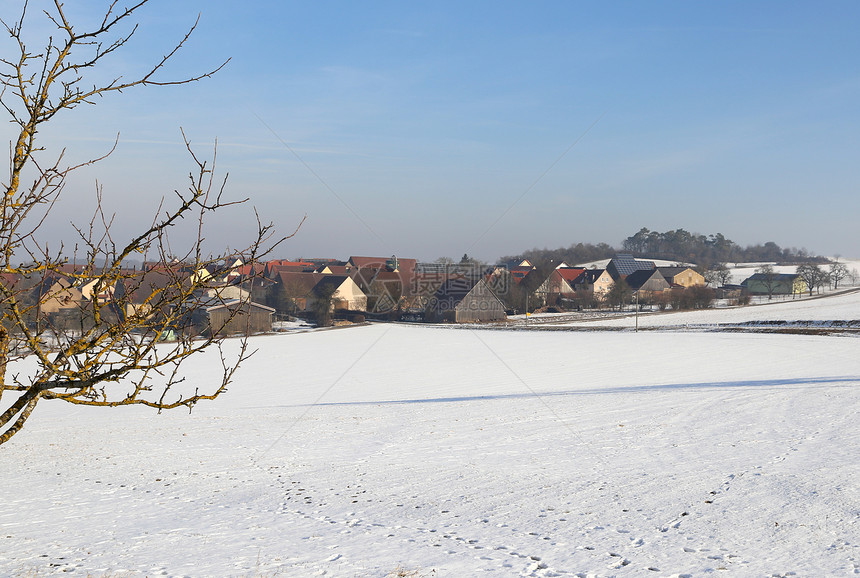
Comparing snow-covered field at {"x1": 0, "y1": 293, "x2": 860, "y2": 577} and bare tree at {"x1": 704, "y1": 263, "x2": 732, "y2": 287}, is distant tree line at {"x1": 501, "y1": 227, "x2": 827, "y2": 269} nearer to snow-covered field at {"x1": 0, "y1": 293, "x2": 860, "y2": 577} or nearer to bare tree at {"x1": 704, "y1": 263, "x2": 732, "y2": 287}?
bare tree at {"x1": 704, "y1": 263, "x2": 732, "y2": 287}

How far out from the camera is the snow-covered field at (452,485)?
786cm

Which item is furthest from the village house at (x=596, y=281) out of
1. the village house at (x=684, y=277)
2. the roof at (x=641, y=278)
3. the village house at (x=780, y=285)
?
the village house at (x=780, y=285)

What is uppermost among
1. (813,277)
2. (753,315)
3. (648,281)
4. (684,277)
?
(684,277)

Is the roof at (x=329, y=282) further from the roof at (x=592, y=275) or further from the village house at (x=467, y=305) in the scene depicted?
the roof at (x=592, y=275)

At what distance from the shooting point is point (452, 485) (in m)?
11.5

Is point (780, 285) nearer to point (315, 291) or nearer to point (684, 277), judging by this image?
point (684, 277)

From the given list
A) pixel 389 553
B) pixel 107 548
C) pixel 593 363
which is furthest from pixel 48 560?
pixel 593 363

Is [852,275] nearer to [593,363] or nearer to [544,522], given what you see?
[593,363]

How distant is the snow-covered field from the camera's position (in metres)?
7.86

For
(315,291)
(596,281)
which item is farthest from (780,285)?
(315,291)

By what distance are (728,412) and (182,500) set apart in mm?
15423

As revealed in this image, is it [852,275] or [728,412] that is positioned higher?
[852,275]

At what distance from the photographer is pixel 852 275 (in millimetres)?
130750

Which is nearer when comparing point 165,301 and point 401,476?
point 165,301
